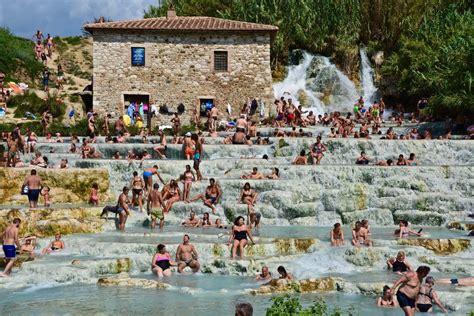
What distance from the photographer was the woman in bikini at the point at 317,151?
2602 centimetres

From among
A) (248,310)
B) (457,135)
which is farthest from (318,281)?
(457,135)

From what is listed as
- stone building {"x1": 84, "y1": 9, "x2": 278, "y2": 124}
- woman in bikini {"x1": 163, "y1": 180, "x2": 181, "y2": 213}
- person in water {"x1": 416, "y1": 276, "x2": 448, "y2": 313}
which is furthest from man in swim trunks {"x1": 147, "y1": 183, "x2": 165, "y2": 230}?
stone building {"x1": 84, "y1": 9, "x2": 278, "y2": 124}

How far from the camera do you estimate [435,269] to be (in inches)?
629

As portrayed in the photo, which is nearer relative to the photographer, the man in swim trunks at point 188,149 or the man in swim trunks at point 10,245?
the man in swim trunks at point 10,245

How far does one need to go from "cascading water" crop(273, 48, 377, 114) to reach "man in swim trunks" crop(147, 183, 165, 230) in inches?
779

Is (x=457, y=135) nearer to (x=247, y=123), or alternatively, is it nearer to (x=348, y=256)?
(x=247, y=123)

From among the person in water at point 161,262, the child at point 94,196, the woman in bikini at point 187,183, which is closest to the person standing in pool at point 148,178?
the woman in bikini at point 187,183

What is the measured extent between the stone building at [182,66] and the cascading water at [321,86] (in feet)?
14.7

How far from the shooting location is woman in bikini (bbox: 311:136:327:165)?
2602 cm

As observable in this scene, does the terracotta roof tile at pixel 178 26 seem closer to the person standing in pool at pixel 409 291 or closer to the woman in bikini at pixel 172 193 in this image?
the woman in bikini at pixel 172 193

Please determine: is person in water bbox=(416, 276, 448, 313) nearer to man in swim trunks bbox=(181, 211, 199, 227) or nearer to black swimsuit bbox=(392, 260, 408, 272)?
black swimsuit bbox=(392, 260, 408, 272)

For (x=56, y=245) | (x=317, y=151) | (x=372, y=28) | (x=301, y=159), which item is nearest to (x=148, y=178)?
(x=56, y=245)

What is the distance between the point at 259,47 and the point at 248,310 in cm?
2907

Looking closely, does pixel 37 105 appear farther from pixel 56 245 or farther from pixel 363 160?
pixel 56 245
